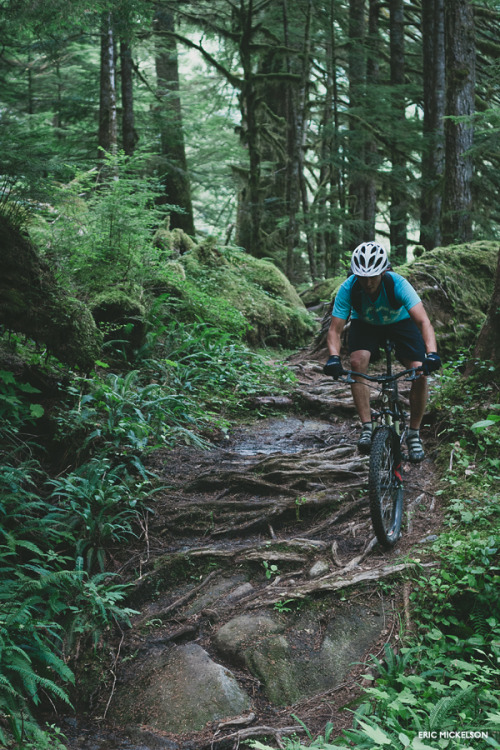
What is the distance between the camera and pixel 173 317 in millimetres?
8781

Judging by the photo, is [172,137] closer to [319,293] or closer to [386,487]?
[319,293]

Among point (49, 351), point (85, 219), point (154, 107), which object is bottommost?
point (49, 351)

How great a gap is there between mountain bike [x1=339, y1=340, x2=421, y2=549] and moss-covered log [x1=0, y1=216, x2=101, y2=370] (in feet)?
8.33

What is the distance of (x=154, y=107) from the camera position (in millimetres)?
14633

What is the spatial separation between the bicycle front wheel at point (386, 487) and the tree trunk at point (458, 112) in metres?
7.15

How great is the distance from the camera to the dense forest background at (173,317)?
131 inches

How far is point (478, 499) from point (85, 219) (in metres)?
6.77

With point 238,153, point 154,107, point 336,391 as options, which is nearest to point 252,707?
point 336,391

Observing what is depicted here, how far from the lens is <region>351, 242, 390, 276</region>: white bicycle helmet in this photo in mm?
4293

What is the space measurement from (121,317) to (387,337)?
3.95m

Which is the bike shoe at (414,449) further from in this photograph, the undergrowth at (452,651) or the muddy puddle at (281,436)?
the muddy puddle at (281,436)

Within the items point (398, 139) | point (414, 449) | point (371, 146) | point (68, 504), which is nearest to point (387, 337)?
point (414, 449)

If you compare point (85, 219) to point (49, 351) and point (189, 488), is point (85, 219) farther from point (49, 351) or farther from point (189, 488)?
point (189, 488)

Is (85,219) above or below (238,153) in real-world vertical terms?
below
